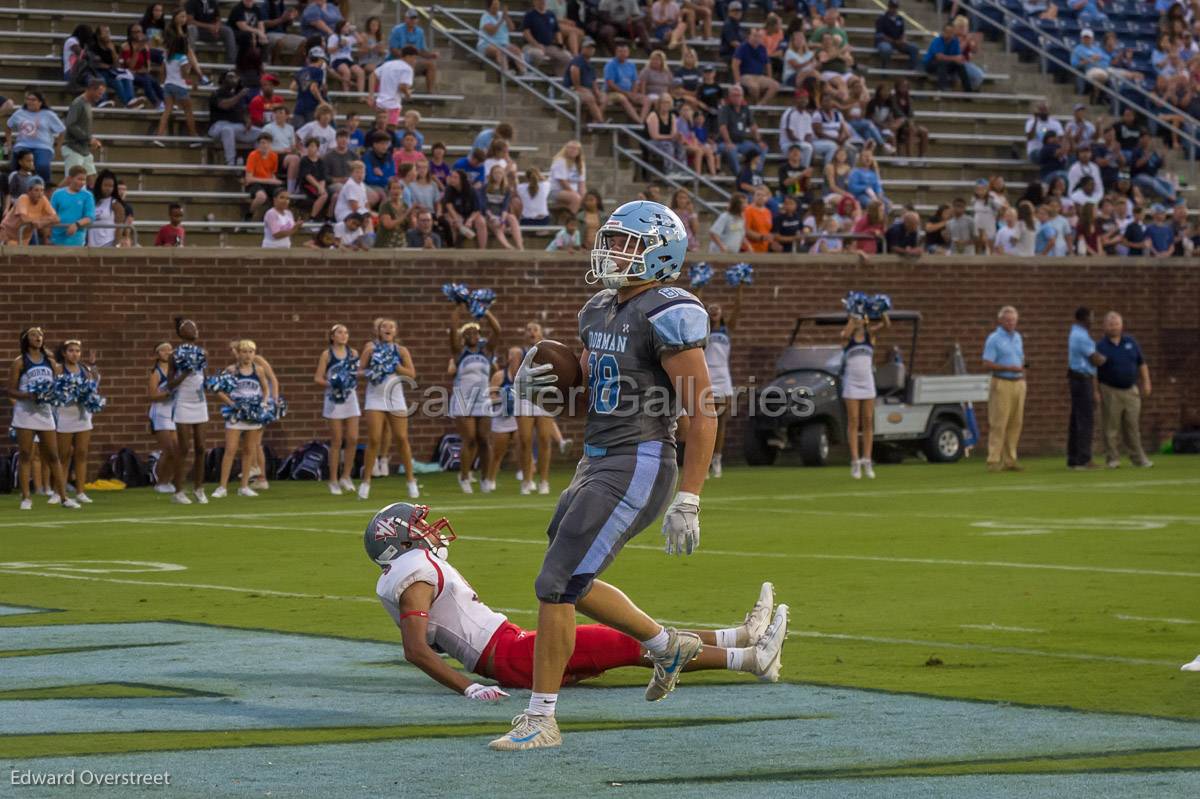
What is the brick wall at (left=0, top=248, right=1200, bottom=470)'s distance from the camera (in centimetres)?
2423

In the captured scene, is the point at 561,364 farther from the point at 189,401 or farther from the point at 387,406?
the point at 387,406

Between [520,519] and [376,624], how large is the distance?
7551 mm

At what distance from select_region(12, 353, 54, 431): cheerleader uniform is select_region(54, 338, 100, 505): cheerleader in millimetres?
174

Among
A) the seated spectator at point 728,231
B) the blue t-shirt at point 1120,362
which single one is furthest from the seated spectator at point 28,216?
the blue t-shirt at point 1120,362

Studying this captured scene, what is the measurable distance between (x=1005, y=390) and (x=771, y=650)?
17944 millimetres

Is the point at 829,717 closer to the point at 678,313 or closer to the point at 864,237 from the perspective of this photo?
the point at 678,313

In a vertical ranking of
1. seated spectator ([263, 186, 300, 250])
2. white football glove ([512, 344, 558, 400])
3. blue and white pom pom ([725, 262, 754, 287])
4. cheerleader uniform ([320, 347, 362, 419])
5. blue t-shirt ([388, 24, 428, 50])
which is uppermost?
blue t-shirt ([388, 24, 428, 50])

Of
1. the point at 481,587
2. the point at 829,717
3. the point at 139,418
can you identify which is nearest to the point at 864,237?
the point at 139,418

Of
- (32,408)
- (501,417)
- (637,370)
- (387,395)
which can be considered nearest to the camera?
(637,370)

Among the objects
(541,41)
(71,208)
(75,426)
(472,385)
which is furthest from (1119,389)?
(71,208)

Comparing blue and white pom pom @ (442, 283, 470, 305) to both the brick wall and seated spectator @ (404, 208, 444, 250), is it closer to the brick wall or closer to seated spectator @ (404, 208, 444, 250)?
the brick wall

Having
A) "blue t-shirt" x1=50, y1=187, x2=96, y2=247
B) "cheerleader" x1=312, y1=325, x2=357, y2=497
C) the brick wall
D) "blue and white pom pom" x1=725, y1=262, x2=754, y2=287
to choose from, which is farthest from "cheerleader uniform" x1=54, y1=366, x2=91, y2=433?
"blue and white pom pom" x1=725, y1=262, x2=754, y2=287

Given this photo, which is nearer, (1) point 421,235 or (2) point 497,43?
(1) point 421,235

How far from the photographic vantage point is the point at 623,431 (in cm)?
775
